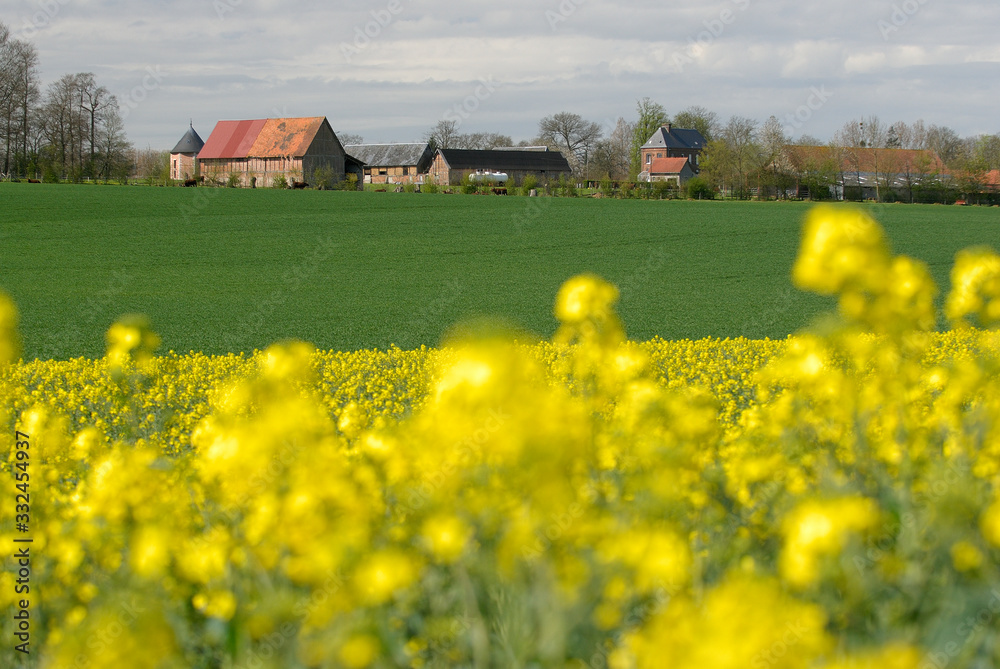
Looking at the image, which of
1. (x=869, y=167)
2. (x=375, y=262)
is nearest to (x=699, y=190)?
(x=869, y=167)

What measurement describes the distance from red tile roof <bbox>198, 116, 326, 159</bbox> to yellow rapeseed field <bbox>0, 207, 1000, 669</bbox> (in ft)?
236

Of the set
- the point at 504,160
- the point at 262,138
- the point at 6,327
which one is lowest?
the point at 6,327

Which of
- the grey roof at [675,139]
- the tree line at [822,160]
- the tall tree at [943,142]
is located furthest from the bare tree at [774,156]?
the grey roof at [675,139]

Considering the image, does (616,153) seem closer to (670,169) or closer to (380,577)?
(670,169)

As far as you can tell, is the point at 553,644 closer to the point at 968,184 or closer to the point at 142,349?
the point at 142,349

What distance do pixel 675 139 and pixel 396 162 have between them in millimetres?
38856

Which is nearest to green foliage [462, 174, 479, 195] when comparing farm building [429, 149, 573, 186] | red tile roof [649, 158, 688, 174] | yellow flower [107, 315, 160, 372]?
farm building [429, 149, 573, 186]

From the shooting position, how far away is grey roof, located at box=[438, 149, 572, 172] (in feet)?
285

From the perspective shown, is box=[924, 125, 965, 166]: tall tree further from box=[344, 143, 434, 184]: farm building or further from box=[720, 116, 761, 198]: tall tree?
box=[344, 143, 434, 184]: farm building

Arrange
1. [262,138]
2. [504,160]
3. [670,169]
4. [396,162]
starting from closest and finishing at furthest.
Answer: [262,138], [504,160], [396,162], [670,169]

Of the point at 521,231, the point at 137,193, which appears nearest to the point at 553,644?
the point at 521,231

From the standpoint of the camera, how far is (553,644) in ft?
5.78

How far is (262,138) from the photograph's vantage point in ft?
247

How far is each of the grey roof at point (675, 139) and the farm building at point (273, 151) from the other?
156 feet
